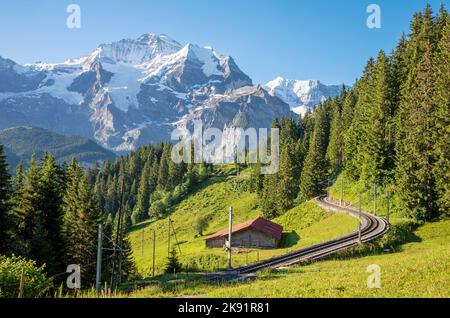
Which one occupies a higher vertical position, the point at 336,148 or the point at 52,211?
the point at 336,148

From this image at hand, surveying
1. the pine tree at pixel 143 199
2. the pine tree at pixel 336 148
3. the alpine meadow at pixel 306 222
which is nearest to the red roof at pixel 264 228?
the alpine meadow at pixel 306 222

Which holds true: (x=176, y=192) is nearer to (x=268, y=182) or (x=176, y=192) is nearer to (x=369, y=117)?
(x=268, y=182)

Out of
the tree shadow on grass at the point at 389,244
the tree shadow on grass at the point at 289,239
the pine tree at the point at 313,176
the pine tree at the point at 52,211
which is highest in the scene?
the pine tree at the point at 313,176

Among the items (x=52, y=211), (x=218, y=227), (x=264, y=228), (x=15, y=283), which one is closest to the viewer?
(x=15, y=283)

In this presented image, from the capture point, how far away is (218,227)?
101 meters

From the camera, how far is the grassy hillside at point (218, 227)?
5731 centimetres

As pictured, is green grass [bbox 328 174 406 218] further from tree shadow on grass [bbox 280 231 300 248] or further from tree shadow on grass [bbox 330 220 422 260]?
tree shadow on grass [bbox 280 231 300 248]

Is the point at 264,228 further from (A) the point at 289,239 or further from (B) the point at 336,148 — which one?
(B) the point at 336,148

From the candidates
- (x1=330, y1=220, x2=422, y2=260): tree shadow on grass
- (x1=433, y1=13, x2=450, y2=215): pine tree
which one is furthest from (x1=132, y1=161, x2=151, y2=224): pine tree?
(x1=433, y1=13, x2=450, y2=215): pine tree

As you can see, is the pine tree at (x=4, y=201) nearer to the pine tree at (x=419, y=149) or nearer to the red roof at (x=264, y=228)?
the red roof at (x=264, y=228)

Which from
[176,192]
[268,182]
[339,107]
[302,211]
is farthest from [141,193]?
[302,211]

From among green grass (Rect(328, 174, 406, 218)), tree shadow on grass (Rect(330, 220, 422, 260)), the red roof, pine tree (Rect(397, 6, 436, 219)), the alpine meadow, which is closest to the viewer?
the alpine meadow

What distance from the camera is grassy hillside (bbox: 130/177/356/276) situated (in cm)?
5731

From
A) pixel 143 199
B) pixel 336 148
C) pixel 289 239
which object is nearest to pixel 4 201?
pixel 289 239
